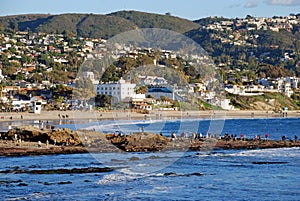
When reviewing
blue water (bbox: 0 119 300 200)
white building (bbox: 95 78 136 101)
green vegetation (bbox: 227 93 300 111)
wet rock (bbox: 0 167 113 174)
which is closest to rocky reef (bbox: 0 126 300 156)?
blue water (bbox: 0 119 300 200)

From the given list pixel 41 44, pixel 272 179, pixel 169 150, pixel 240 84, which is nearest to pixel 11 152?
pixel 169 150

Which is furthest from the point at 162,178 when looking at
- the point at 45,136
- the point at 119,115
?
the point at 119,115

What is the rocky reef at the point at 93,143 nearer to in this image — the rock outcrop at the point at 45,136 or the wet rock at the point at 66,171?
the rock outcrop at the point at 45,136

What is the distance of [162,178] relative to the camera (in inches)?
1072

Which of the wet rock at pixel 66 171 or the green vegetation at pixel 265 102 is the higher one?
the green vegetation at pixel 265 102

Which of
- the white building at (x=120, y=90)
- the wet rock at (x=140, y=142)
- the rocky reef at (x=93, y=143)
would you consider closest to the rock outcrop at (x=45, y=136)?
the rocky reef at (x=93, y=143)

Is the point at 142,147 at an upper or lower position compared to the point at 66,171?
upper

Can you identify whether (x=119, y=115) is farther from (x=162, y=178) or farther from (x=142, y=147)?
(x=162, y=178)

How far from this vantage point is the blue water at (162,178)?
2345 centimetres

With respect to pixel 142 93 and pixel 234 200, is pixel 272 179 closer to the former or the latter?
pixel 234 200

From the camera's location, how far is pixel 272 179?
1060 inches

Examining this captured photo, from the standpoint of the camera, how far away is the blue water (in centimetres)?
2345

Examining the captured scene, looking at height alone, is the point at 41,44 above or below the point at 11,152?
above

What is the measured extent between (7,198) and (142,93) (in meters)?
67.0
